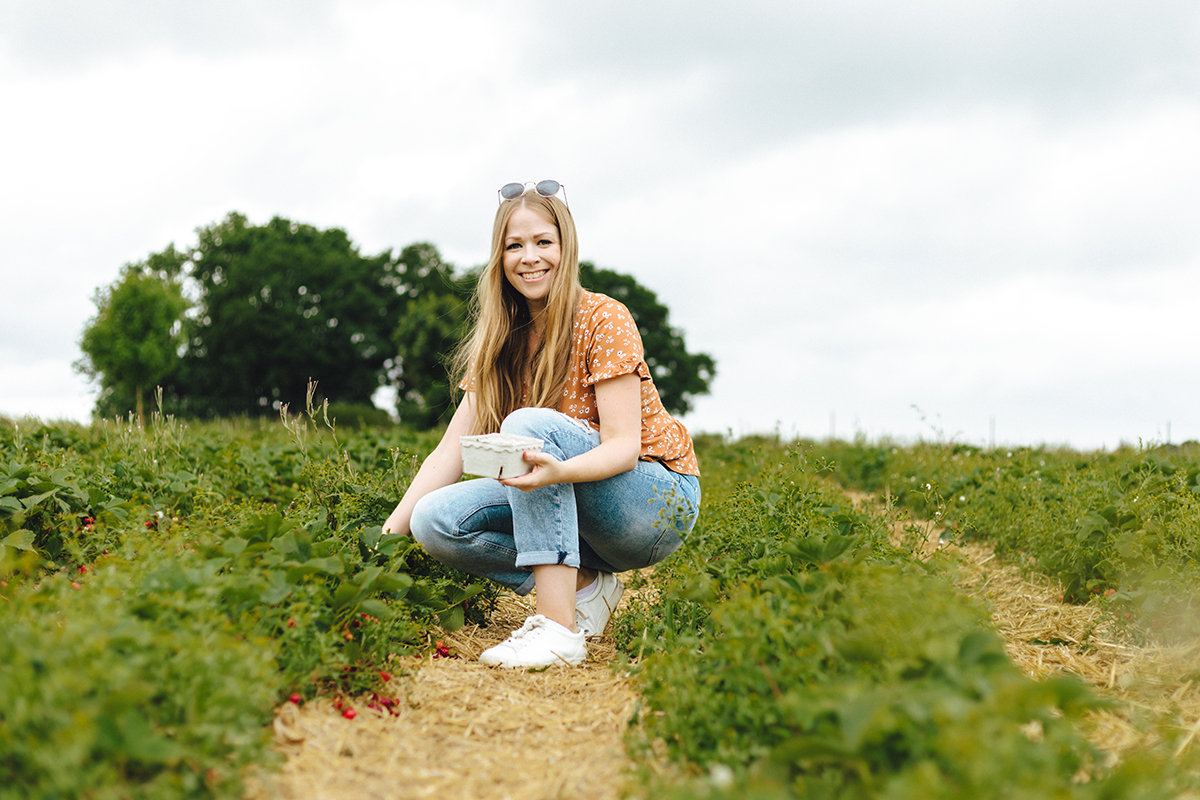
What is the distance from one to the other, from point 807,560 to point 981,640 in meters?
1.23

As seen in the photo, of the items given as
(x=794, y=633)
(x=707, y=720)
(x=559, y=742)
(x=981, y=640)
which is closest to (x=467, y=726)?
(x=559, y=742)

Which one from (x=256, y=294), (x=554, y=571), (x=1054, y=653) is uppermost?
(x=256, y=294)

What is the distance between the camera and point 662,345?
3120 cm

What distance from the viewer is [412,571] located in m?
3.78

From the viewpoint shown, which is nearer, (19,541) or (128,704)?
(128,704)

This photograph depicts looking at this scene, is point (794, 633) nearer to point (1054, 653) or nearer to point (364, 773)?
point (364, 773)

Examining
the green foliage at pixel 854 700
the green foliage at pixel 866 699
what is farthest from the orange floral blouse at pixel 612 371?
the green foliage at pixel 866 699

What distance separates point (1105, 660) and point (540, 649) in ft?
8.22

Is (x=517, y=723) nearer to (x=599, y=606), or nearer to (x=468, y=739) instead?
(x=468, y=739)

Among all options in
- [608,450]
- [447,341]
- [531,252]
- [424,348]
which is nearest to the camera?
[608,450]

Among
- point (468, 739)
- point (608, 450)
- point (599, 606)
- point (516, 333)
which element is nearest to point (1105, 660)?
point (599, 606)

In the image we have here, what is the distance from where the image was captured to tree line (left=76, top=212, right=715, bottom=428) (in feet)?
96.7

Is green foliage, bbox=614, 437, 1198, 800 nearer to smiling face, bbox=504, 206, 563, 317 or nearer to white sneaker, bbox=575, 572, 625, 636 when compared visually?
white sneaker, bbox=575, 572, 625, 636

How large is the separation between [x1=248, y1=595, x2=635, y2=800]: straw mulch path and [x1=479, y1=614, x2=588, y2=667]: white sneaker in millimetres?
40
